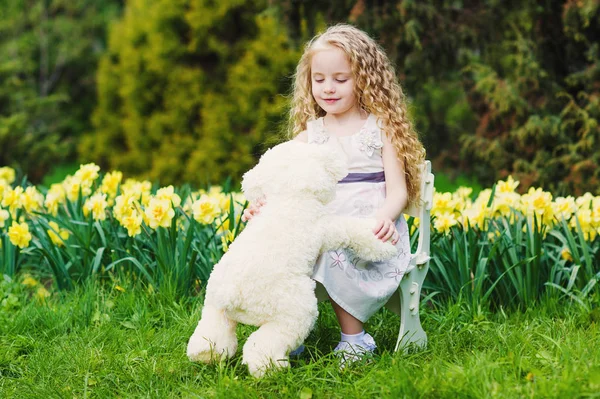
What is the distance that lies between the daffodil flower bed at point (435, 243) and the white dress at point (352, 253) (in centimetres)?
63

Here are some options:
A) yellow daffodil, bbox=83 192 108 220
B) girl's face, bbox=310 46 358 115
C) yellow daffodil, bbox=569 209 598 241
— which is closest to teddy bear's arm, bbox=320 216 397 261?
girl's face, bbox=310 46 358 115

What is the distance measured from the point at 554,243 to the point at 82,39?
7.71 meters

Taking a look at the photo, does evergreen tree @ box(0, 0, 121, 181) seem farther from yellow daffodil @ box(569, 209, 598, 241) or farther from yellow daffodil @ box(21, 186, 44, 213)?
yellow daffodil @ box(569, 209, 598, 241)

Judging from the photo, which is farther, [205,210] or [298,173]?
[205,210]

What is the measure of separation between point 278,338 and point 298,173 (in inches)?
21.1

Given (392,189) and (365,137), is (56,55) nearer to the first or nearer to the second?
(365,137)

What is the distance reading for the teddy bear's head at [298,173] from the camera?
238 cm

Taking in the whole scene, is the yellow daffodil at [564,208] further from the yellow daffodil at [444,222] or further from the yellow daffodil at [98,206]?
the yellow daffodil at [98,206]

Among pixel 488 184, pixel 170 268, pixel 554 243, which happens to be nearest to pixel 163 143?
pixel 488 184

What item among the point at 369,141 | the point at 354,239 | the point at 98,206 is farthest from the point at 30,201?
the point at 354,239

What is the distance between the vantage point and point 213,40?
679 cm

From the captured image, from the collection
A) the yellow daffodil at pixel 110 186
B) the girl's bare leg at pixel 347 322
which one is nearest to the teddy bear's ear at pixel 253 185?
the girl's bare leg at pixel 347 322

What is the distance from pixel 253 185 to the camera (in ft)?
8.11

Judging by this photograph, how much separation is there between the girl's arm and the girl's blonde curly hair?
0.03 meters
